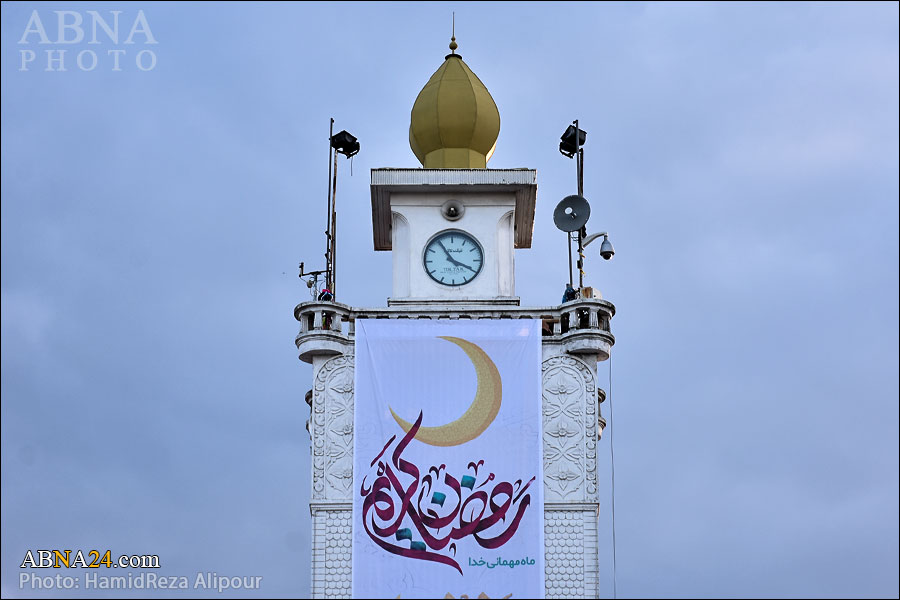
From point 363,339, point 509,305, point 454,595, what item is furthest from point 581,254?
point 454,595

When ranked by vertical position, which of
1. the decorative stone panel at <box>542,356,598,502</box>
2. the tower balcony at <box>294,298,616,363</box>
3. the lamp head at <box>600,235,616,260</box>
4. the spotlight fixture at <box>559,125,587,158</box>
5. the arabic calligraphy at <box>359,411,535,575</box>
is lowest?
the arabic calligraphy at <box>359,411,535,575</box>

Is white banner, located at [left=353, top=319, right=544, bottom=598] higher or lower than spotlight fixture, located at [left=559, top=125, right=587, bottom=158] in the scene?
lower

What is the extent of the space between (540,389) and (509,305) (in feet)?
10.3

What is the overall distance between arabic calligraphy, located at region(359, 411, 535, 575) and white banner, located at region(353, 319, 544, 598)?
2cm

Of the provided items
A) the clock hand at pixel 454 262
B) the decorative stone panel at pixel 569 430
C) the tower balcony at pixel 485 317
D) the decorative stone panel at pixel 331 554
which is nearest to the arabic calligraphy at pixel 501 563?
the decorative stone panel at pixel 569 430

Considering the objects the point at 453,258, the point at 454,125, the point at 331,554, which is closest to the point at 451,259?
the point at 453,258

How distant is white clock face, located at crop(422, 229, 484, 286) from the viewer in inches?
1485

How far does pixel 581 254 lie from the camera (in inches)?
1435

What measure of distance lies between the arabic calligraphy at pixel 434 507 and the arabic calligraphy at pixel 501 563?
30 cm

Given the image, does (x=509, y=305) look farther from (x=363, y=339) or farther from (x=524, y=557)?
(x=524, y=557)

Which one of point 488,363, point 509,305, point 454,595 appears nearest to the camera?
point 454,595

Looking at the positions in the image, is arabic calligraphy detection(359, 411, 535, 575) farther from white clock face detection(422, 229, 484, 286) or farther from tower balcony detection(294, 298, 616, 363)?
white clock face detection(422, 229, 484, 286)

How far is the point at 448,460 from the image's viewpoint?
110ft

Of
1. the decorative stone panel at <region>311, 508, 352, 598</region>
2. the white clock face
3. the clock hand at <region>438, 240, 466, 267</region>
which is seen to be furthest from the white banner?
the clock hand at <region>438, 240, 466, 267</region>
